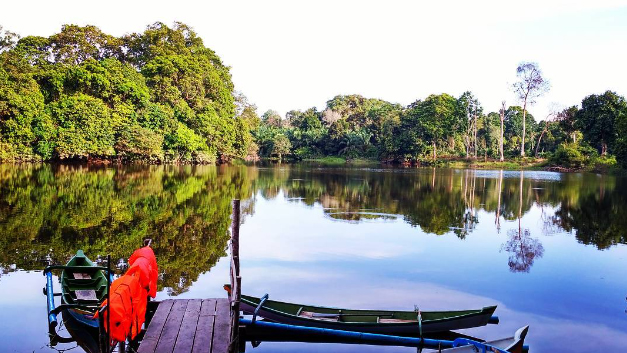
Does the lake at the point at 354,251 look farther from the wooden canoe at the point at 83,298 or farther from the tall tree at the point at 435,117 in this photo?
the tall tree at the point at 435,117

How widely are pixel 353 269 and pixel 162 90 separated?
43.8 m

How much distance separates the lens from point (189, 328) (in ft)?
19.5

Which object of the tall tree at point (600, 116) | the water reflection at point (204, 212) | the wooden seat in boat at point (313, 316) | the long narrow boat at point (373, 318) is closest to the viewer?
the long narrow boat at point (373, 318)

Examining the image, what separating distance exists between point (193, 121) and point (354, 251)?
1658 inches

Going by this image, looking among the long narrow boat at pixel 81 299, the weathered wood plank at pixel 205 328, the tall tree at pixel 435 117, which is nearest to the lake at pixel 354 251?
the long narrow boat at pixel 81 299

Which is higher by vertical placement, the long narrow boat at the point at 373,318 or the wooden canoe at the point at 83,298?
the wooden canoe at the point at 83,298

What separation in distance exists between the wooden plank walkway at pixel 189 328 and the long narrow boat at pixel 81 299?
67 centimetres

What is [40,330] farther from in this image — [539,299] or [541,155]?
[541,155]

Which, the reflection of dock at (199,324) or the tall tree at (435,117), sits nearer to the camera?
the reflection of dock at (199,324)

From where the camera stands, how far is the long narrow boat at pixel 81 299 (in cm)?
555

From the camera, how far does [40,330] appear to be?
7.05m

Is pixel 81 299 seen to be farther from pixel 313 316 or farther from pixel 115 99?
pixel 115 99

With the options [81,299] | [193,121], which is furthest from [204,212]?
[193,121]

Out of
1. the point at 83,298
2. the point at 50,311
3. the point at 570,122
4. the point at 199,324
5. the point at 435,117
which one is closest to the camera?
the point at 50,311
